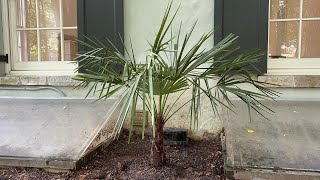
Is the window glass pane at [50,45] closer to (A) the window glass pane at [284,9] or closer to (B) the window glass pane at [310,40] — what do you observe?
(A) the window glass pane at [284,9]

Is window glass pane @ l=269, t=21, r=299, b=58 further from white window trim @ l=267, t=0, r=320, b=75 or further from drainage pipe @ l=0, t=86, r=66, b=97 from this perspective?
drainage pipe @ l=0, t=86, r=66, b=97

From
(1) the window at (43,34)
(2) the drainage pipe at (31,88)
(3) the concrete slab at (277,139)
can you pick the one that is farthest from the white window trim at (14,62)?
(3) the concrete slab at (277,139)

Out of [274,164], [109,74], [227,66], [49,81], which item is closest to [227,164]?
[274,164]

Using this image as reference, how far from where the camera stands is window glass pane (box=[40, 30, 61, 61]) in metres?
3.12

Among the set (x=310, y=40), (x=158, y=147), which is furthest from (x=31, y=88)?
(x=310, y=40)

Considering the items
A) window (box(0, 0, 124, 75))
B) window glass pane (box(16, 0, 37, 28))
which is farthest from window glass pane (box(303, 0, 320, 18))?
window glass pane (box(16, 0, 37, 28))

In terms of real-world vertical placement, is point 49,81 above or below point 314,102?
above

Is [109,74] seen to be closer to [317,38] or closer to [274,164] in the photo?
[274,164]

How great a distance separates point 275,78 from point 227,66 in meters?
0.99

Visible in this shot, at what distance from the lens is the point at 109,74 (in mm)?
1771

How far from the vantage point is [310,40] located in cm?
270

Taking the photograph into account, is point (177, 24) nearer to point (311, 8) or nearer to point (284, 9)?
point (284, 9)

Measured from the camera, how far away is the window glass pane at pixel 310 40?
268 cm

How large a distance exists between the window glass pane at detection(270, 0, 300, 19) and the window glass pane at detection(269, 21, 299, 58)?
8 centimetres
